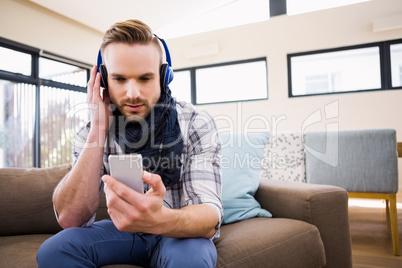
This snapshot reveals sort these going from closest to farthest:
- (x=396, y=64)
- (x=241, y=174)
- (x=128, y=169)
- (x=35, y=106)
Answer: (x=128, y=169) < (x=241, y=174) < (x=35, y=106) < (x=396, y=64)

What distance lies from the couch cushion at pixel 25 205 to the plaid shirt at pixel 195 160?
39 cm

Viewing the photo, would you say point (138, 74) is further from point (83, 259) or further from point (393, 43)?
point (393, 43)

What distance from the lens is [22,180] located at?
128 centimetres

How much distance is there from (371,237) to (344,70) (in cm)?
326

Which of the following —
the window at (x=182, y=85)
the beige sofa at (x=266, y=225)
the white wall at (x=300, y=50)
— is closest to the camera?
the beige sofa at (x=266, y=225)

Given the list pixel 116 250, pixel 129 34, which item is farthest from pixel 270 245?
pixel 129 34

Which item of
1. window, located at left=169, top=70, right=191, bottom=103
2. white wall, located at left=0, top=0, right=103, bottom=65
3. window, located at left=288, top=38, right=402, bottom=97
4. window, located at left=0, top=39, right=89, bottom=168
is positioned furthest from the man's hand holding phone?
window, located at left=169, top=70, right=191, bottom=103

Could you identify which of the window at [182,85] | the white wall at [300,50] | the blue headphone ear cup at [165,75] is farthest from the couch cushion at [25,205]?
the window at [182,85]

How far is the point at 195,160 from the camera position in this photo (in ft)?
3.10

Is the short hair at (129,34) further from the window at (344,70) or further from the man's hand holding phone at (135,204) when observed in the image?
the window at (344,70)

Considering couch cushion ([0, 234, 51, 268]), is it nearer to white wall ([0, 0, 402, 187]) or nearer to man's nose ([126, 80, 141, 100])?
man's nose ([126, 80, 141, 100])

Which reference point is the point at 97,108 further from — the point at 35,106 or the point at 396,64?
the point at 396,64

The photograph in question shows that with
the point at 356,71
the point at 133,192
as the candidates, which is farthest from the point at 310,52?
the point at 133,192

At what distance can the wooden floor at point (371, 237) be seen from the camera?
1.67 m
